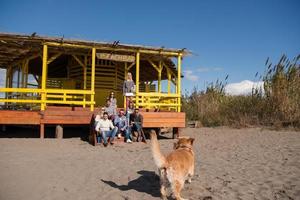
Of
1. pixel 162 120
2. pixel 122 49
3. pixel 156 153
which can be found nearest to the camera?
pixel 156 153

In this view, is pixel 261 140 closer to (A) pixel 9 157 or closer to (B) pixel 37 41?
(A) pixel 9 157

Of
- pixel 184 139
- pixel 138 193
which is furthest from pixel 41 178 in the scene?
pixel 184 139

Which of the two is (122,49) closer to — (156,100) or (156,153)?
(156,100)

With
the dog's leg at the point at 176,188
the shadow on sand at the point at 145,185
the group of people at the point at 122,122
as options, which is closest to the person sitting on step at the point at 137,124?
the group of people at the point at 122,122

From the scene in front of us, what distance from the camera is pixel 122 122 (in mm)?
13102

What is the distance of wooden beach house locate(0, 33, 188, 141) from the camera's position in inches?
526

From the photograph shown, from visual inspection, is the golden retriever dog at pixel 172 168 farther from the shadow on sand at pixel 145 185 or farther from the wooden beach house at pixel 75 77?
the wooden beach house at pixel 75 77

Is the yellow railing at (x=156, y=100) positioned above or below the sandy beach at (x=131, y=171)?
above

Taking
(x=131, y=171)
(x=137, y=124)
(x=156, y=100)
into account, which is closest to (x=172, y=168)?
(x=131, y=171)

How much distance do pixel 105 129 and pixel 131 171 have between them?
4573 mm

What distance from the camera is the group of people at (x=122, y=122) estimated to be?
1219cm

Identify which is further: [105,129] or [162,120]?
[162,120]

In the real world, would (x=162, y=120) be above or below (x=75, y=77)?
below

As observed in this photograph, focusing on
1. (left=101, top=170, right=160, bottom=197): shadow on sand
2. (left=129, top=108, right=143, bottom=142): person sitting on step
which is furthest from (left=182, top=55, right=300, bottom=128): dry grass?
(left=101, top=170, right=160, bottom=197): shadow on sand
